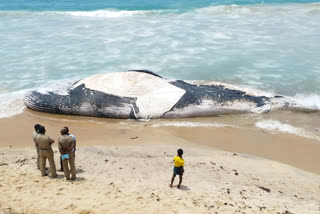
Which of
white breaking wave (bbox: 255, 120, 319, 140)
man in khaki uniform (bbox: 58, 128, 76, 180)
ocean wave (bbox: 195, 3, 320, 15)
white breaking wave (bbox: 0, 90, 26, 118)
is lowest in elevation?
white breaking wave (bbox: 255, 120, 319, 140)

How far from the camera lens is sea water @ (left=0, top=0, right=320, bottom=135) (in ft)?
43.5

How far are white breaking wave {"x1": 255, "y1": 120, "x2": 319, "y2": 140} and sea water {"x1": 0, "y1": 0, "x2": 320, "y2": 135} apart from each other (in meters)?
1.56

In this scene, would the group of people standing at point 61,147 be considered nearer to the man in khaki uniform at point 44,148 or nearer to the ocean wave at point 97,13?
the man in khaki uniform at point 44,148

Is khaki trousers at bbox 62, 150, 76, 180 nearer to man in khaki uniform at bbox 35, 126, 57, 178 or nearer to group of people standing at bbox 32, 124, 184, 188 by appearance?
group of people standing at bbox 32, 124, 184, 188

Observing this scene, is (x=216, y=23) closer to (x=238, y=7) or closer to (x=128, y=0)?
(x=238, y=7)

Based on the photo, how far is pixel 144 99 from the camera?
34.5 ft

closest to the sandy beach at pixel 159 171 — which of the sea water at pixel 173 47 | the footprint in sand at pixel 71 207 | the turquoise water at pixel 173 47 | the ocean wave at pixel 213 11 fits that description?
the footprint in sand at pixel 71 207

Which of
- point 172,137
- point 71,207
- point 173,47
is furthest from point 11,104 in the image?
point 173,47

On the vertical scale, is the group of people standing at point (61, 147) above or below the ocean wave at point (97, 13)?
below

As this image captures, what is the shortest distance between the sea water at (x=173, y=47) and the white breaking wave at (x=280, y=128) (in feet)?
5.11

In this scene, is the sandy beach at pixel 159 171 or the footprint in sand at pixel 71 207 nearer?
the footprint in sand at pixel 71 207

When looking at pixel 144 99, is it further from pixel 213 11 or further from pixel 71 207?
pixel 213 11

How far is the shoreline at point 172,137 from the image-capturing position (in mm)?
8219

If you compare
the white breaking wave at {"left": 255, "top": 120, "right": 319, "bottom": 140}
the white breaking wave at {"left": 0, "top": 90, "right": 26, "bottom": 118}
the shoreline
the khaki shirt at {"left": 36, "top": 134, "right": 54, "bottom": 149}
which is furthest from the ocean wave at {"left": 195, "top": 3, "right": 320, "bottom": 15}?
the khaki shirt at {"left": 36, "top": 134, "right": 54, "bottom": 149}
